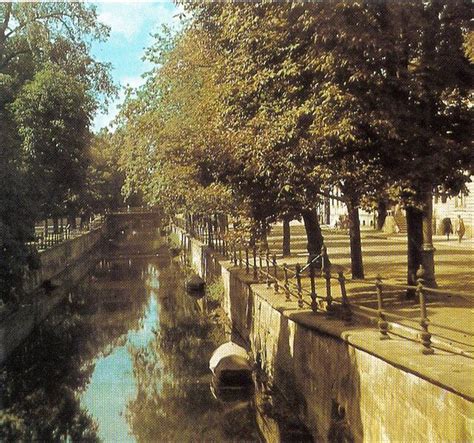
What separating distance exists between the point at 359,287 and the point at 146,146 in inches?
724

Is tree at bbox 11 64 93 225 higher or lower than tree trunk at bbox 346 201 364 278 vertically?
higher

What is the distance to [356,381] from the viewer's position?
31.6 ft

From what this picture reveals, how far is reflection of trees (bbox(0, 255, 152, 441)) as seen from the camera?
47.7 feet

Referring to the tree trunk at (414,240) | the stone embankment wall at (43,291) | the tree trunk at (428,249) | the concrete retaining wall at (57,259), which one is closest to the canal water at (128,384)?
the stone embankment wall at (43,291)

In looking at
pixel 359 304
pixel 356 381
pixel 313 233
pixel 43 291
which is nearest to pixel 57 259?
pixel 43 291

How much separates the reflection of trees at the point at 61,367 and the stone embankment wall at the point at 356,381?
478 centimetres

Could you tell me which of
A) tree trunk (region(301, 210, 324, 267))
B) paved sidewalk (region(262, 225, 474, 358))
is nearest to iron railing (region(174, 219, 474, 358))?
paved sidewalk (region(262, 225, 474, 358))

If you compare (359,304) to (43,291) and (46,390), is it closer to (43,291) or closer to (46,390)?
(46,390)

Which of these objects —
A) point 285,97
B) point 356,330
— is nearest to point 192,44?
point 285,97

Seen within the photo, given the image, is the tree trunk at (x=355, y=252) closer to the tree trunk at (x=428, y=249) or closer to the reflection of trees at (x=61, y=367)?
the tree trunk at (x=428, y=249)

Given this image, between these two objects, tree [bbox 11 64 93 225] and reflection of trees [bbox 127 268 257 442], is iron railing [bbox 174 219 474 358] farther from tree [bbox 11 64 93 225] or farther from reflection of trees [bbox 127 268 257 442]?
tree [bbox 11 64 93 225]

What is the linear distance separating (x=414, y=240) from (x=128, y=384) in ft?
29.3

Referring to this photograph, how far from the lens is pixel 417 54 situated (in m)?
12.0

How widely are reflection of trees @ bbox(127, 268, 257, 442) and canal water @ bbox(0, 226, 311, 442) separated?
1.0 inches
